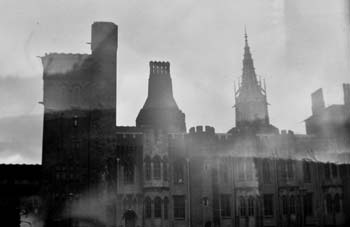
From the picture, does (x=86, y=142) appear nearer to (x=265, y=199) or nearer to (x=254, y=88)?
(x=265, y=199)

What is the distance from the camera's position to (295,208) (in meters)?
38.8

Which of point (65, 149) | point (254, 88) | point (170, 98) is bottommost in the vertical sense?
point (65, 149)

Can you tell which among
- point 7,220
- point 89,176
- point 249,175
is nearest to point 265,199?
point 249,175

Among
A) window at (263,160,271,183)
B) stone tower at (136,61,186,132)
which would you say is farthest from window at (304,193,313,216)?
stone tower at (136,61,186,132)

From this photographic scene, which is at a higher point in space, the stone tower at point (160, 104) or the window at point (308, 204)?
the stone tower at point (160, 104)

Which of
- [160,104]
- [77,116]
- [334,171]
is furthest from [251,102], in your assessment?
[77,116]

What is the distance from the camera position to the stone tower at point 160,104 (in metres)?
54.6

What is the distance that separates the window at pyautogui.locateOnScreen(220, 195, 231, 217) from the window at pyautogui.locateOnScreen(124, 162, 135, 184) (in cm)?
874

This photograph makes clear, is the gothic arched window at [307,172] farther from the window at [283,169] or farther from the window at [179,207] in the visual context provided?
the window at [179,207]

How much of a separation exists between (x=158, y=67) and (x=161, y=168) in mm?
22147

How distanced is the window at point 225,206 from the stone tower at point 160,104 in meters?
17.3

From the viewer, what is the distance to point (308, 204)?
3912 centimetres

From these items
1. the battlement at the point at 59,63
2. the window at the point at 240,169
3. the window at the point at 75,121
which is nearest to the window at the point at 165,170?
the window at the point at 240,169

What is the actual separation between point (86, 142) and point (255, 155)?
16.3m
